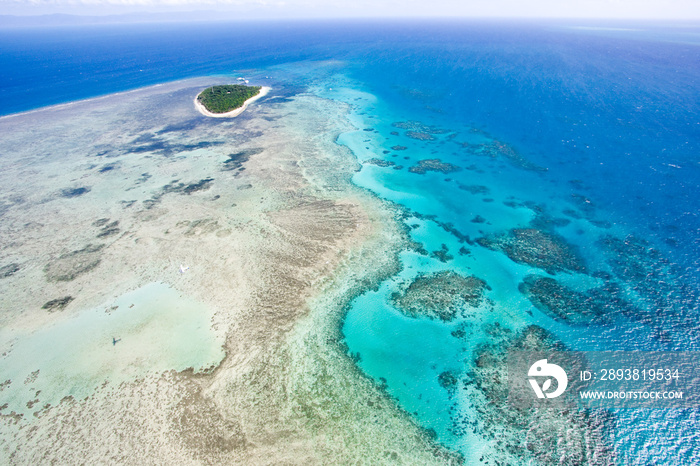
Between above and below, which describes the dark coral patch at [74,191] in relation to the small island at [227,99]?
below

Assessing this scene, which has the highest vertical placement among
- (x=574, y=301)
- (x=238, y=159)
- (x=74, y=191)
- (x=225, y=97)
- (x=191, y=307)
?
(x=225, y=97)

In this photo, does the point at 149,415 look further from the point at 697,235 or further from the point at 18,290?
the point at 697,235

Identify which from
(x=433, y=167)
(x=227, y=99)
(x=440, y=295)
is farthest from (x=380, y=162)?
(x=227, y=99)

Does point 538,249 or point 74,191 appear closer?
point 538,249

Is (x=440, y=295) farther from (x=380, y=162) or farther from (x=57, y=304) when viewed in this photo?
(x=57, y=304)

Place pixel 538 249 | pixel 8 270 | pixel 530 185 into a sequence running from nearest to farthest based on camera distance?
pixel 8 270, pixel 538 249, pixel 530 185

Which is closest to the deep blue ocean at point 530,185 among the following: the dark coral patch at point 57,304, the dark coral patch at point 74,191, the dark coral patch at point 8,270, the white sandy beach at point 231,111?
the white sandy beach at point 231,111

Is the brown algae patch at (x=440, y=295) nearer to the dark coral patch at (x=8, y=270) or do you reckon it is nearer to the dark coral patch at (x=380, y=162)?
the dark coral patch at (x=380, y=162)
